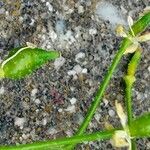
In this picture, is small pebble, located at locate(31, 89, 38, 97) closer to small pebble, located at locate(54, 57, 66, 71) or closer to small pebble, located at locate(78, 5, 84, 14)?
small pebble, located at locate(54, 57, 66, 71)

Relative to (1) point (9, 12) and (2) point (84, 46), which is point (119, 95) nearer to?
(2) point (84, 46)

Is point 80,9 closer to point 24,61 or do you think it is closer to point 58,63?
point 58,63

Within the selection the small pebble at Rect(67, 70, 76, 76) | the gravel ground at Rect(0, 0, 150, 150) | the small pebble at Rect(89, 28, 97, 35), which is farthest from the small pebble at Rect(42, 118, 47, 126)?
the small pebble at Rect(89, 28, 97, 35)

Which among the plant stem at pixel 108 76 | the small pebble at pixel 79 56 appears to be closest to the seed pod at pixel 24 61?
the plant stem at pixel 108 76

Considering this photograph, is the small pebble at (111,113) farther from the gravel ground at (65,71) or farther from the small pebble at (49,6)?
the small pebble at (49,6)

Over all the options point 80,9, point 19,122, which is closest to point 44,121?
point 19,122
